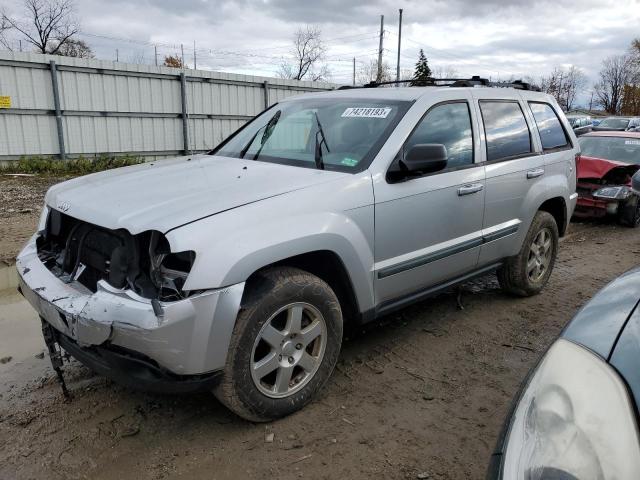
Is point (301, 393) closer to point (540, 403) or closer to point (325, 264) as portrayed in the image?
point (325, 264)

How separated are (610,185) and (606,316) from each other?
7.92 meters

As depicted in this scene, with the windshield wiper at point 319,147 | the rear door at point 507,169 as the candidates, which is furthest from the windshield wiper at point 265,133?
the rear door at point 507,169

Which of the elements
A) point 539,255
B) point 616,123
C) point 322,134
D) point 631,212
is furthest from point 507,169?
point 616,123

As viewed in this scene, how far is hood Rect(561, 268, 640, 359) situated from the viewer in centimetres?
144

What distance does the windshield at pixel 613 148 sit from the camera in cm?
895

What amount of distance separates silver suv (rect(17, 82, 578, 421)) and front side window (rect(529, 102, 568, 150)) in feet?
1.52

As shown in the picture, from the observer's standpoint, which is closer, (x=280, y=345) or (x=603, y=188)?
(x=280, y=345)

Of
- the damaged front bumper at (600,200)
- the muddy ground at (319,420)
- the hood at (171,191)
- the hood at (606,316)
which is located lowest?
the muddy ground at (319,420)

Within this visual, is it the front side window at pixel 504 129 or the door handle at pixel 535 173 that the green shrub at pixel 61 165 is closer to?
the front side window at pixel 504 129

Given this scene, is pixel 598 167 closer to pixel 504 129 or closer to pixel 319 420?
pixel 504 129

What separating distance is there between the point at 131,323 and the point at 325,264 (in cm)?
115

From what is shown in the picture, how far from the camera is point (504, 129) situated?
14.1 ft

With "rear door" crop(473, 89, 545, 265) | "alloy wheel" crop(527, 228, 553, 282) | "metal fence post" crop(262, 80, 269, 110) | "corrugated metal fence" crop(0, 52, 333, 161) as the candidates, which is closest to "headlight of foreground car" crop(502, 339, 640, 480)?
"rear door" crop(473, 89, 545, 265)

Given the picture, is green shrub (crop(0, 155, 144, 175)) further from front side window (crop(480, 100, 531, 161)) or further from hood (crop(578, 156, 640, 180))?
front side window (crop(480, 100, 531, 161))
